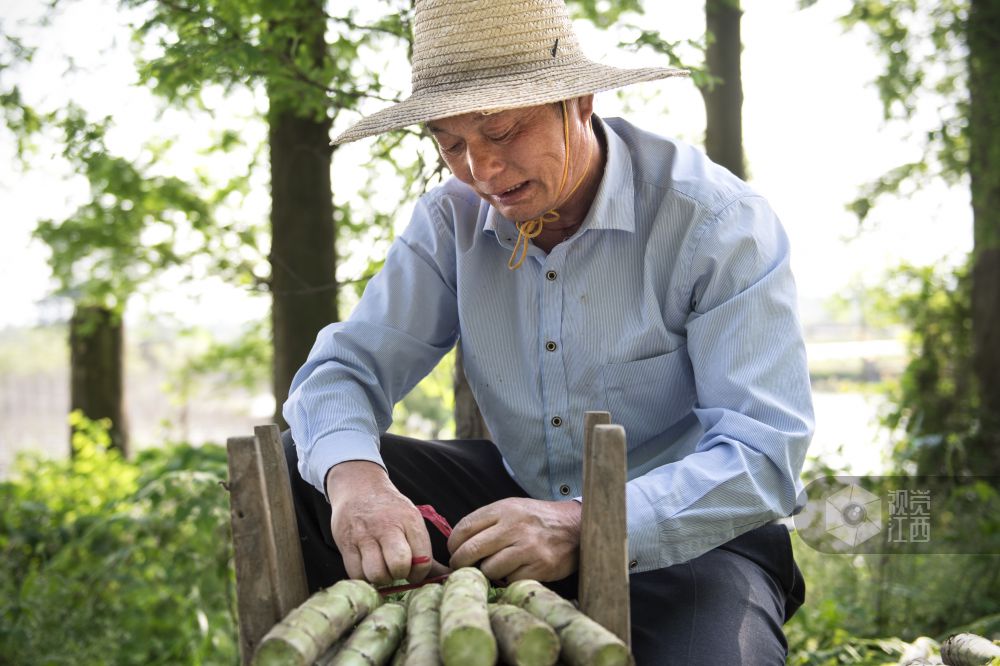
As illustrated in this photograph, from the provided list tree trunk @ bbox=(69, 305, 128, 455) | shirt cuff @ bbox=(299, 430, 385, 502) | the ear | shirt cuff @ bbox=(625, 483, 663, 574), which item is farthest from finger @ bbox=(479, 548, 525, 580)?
tree trunk @ bbox=(69, 305, 128, 455)

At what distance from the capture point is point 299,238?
4555 mm

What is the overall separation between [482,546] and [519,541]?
7 centimetres

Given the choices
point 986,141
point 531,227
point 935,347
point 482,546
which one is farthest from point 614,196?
point 935,347

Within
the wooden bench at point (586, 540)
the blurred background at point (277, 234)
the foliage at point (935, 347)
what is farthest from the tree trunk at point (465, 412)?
the foliage at point (935, 347)

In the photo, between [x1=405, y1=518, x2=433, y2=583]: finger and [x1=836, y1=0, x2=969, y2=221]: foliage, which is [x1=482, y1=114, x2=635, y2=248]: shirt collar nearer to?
[x1=405, y1=518, x2=433, y2=583]: finger

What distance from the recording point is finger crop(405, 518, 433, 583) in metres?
1.87

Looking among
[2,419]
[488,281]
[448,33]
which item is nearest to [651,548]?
[488,281]

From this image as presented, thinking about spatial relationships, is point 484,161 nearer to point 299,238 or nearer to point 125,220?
point 299,238

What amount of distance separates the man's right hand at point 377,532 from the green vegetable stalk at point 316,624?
0.33 feet

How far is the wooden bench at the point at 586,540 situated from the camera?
163 cm

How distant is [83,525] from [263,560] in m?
3.91

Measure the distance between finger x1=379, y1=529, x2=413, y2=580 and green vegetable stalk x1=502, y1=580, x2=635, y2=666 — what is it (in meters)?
0.25

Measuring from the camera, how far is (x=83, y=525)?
5.11 meters

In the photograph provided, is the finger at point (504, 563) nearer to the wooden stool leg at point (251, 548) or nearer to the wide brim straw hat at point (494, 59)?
the wooden stool leg at point (251, 548)
